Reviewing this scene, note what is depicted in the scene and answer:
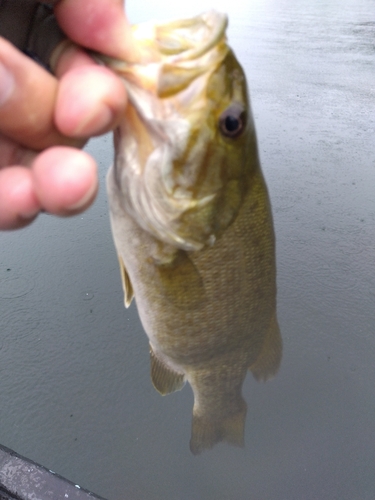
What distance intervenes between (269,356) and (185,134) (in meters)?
0.90

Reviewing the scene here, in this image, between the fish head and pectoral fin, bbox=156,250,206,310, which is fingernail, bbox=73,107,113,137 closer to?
the fish head

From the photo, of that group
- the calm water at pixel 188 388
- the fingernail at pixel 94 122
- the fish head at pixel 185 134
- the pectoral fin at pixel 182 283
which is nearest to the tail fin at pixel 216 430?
the calm water at pixel 188 388

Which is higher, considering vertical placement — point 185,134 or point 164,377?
point 185,134

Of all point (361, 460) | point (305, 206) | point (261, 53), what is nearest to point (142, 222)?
point (361, 460)

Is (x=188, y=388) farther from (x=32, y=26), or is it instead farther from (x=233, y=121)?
(x=32, y=26)

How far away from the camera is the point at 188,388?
7.18ft

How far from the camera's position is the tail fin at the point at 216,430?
1.61 meters

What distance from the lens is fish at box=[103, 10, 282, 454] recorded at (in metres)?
0.77

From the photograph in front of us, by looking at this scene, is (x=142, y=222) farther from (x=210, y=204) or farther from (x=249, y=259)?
(x=249, y=259)

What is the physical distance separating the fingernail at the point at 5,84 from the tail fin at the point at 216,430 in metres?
1.33

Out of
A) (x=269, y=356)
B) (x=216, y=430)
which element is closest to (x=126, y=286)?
(x=269, y=356)

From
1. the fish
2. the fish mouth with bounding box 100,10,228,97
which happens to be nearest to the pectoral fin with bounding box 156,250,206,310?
the fish

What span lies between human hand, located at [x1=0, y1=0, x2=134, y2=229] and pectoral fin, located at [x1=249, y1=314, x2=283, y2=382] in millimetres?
920

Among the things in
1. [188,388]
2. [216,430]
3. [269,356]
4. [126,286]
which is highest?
[126,286]
